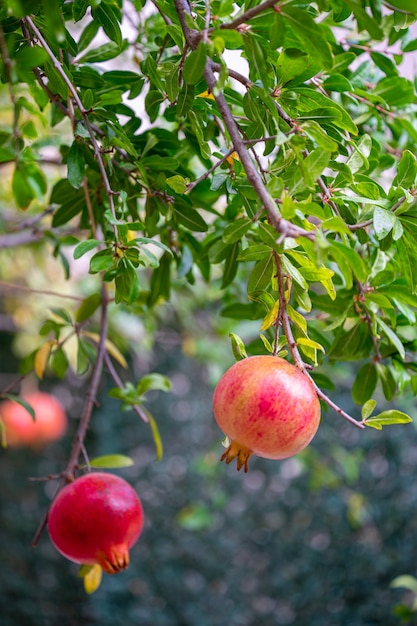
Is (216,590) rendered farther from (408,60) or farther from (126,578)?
(408,60)

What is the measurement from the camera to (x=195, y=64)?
477 mm

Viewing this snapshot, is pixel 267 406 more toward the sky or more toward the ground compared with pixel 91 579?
more toward the sky

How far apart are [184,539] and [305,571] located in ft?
1.42

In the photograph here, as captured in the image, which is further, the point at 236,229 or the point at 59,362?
the point at 59,362

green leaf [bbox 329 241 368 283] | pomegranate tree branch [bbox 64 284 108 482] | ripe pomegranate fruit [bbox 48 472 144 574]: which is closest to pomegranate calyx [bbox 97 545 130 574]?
ripe pomegranate fruit [bbox 48 472 144 574]

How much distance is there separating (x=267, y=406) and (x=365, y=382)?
0.30 m

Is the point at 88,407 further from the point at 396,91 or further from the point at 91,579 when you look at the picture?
the point at 396,91

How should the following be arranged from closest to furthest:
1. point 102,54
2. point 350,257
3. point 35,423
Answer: point 350,257
point 102,54
point 35,423

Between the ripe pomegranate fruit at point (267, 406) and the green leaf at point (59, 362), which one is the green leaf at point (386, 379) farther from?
the green leaf at point (59, 362)

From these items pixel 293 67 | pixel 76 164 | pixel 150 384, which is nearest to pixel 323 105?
pixel 293 67

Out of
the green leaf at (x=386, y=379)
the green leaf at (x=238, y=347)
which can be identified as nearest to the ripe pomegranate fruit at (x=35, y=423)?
the green leaf at (x=386, y=379)

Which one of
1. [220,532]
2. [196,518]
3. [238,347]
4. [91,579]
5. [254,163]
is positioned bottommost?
[220,532]

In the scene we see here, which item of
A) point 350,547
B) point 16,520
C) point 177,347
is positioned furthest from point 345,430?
point 16,520

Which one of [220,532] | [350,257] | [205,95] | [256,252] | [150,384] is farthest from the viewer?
[220,532]
